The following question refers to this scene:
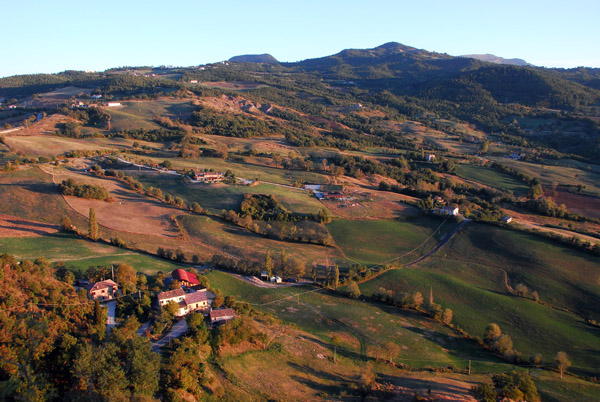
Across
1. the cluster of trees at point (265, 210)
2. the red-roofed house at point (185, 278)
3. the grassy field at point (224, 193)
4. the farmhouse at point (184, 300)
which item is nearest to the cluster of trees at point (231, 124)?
the grassy field at point (224, 193)

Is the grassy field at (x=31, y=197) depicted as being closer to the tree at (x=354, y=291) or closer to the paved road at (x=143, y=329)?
the paved road at (x=143, y=329)

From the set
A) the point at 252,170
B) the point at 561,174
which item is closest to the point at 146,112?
the point at 252,170

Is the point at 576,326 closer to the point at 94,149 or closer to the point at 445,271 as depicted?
the point at 445,271

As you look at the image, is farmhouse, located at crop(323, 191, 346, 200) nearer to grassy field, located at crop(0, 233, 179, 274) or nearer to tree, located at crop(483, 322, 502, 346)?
grassy field, located at crop(0, 233, 179, 274)

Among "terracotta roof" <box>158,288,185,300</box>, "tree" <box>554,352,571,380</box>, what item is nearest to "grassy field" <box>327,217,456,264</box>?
"tree" <box>554,352,571,380</box>

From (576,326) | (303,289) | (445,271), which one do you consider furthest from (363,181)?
(576,326)
